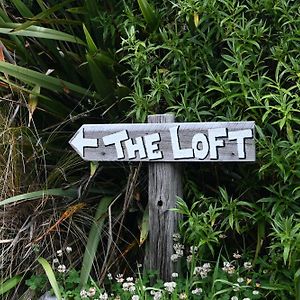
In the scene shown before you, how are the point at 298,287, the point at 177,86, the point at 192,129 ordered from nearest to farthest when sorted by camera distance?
the point at 298,287 → the point at 192,129 → the point at 177,86

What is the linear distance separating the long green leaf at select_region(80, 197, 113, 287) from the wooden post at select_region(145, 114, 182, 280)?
292 mm

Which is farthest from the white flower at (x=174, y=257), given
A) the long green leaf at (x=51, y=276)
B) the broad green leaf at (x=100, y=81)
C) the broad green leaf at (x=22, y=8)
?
the broad green leaf at (x=22, y=8)

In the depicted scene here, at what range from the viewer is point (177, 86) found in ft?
10.4

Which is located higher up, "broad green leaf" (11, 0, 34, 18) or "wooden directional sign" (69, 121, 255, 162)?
"broad green leaf" (11, 0, 34, 18)

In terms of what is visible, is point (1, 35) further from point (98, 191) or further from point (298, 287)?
point (298, 287)

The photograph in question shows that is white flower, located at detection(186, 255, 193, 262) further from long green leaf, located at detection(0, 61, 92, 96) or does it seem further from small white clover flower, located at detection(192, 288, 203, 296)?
long green leaf, located at detection(0, 61, 92, 96)

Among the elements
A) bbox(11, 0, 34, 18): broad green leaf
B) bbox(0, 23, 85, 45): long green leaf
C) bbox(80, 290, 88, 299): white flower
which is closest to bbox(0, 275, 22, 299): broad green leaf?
bbox(80, 290, 88, 299): white flower

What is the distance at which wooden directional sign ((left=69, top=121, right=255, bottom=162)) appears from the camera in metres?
2.90

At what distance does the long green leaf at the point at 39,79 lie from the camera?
11.6 ft

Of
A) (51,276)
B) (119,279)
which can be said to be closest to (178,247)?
(119,279)

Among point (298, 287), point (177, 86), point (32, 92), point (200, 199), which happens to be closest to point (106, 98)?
point (32, 92)

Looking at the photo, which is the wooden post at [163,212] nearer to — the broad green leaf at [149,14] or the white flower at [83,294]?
the white flower at [83,294]

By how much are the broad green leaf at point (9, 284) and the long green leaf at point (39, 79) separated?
1043 mm

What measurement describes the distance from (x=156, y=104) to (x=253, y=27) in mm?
586
